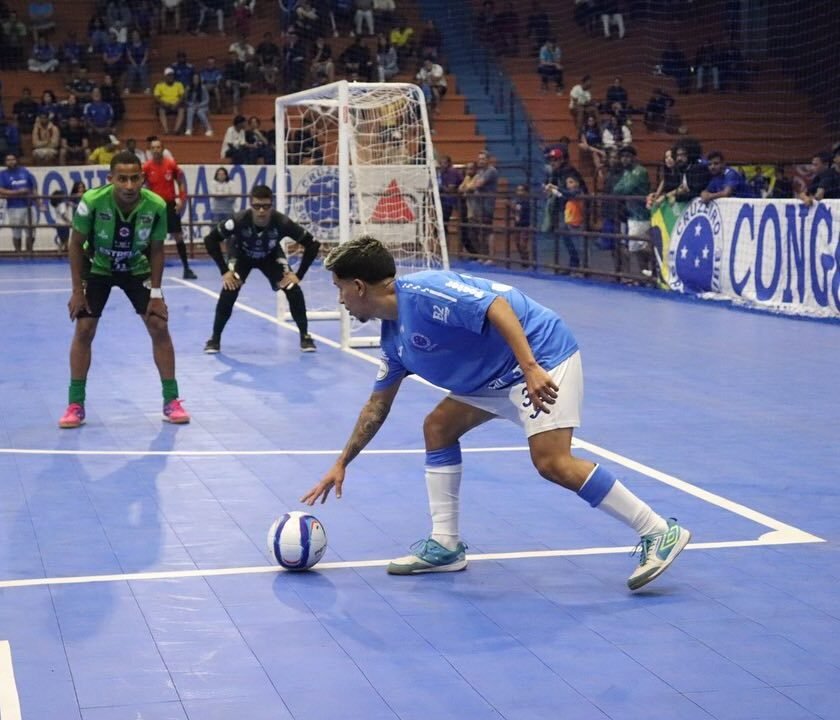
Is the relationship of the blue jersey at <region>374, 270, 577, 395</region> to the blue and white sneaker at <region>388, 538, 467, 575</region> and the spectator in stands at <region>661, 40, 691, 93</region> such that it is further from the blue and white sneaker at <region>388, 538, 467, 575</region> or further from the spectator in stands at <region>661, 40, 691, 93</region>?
the spectator in stands at <region>661, 40, 691, 93</region>

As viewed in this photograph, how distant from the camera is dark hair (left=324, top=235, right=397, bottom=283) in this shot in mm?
5352

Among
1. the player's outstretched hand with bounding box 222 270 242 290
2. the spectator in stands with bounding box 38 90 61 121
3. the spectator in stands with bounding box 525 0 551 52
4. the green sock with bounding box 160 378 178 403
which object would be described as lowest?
the green sock with bounding box 160 378 178 403

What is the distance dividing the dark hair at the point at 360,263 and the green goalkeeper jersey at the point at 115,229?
14.2ft

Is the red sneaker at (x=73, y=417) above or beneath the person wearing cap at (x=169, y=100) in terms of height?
beneath

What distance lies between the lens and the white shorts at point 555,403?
5.52 m

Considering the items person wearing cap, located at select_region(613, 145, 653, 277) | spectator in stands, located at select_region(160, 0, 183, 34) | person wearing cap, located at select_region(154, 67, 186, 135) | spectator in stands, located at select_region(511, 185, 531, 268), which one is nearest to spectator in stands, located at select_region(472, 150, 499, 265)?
spectator in stands, located at select_region(511, 185, 531, 268)

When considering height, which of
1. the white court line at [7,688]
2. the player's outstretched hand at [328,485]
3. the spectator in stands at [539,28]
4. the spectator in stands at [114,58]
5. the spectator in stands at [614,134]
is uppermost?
the spectator in stands at [539,28]

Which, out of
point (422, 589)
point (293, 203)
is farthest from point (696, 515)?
point (293, 203)

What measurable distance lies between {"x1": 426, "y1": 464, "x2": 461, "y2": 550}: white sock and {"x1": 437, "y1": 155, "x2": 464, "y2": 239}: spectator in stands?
19745 millimetres

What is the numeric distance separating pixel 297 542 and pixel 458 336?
1274mm

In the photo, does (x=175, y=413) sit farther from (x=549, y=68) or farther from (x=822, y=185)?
(x=549, y=68)

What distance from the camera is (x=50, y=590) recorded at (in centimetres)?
574

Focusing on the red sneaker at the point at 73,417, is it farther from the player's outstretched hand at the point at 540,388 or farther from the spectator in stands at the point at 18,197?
the spectator in stands at the point at 18,197

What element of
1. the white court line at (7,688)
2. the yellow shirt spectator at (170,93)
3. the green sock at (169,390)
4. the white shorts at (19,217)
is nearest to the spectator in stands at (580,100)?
the yellow shirt spectator at (170,93)
